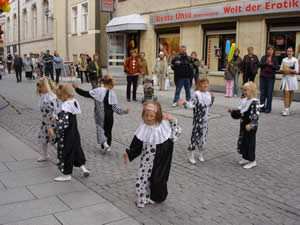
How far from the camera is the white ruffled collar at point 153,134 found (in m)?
3.99

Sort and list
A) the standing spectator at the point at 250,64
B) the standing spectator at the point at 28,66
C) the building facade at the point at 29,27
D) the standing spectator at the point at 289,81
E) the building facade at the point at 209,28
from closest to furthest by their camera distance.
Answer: the standing spectator at the point at 289,81
the standing spectator at the point at 250,64
the building facade at the point at 209,28
the standing spectator at the point at 28,66
the building facade at the point at 29,27

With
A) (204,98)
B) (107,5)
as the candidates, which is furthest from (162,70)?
(204,98)

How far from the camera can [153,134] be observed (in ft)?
13.1

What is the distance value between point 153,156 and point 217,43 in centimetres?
1347

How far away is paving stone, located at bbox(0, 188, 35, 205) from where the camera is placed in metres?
4.15

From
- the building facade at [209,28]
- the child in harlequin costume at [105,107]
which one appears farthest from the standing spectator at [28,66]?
the child in harlequin costume at [105,107]

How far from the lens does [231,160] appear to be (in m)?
6.00

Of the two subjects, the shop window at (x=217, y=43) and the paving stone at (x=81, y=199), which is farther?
the shop window at (x=217, y=43)

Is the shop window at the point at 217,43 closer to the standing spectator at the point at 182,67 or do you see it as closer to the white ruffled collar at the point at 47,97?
the standing spectator at the point at 182,67

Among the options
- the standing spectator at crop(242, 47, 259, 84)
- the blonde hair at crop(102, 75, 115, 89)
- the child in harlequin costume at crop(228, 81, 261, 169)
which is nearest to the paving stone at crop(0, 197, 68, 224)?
the blonde hair at crop(102, 75, 115, 89)

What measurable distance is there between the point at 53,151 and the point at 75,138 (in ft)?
5.83

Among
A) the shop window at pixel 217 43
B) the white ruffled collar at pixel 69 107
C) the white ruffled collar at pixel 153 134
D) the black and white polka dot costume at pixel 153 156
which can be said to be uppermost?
the shop window at pixel 217 43

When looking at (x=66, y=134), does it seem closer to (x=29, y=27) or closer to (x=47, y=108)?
(x=47, y=108)

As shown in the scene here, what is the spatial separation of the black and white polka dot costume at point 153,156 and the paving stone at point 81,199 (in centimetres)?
54
